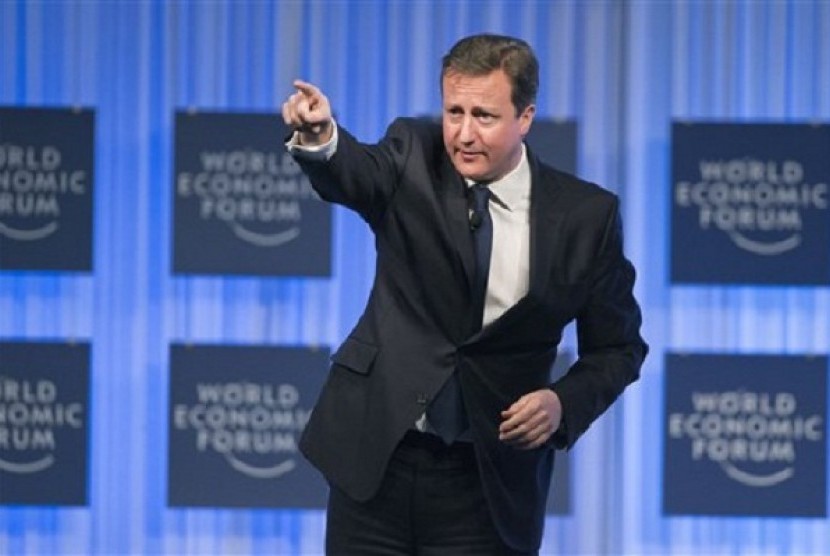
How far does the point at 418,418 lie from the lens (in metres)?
2.46

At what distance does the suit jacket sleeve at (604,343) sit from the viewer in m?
2.53

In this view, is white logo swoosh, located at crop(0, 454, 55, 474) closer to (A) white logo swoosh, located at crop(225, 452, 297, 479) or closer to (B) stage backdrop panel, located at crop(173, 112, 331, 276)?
(A) white logo swoosh, located at crop(225, 452, 297, 479)

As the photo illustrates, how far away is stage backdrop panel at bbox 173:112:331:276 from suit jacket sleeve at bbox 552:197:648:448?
1869 millimetres

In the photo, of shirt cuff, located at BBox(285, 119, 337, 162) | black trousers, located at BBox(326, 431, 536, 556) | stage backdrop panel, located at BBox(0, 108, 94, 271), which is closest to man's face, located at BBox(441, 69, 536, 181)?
shirt cuff, located at BBox(285, 119, 337, 162)

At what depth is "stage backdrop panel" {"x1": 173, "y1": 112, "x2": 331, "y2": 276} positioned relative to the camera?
175 inches

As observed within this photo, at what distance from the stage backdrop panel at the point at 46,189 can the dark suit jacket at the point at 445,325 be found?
203 centimetres

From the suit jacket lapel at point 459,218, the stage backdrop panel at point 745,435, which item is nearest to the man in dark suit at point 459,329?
the suit jacket lapel at point 459,218

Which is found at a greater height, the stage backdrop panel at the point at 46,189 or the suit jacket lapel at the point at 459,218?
the stage backdrop panel at the point at 46,189

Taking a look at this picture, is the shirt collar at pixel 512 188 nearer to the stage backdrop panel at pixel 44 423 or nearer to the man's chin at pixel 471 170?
the man's chin at pixel 471 170

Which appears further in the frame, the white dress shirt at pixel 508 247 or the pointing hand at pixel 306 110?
the white dress shirt at pixel 508 247

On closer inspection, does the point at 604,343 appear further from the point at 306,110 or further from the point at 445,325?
the point at 306,110

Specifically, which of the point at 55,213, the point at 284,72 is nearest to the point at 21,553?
the point at 55,213

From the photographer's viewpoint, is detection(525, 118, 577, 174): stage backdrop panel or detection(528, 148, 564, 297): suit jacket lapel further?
detection(525, 118, 577, 174): stage backdrop panel

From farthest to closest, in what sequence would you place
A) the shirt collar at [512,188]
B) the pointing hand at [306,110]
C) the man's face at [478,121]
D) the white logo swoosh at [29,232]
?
the white logo swoosh at [29,232] → the shirt collar at [512,188] → the man's face at [478,121] → the pointing hand at [306,110]
